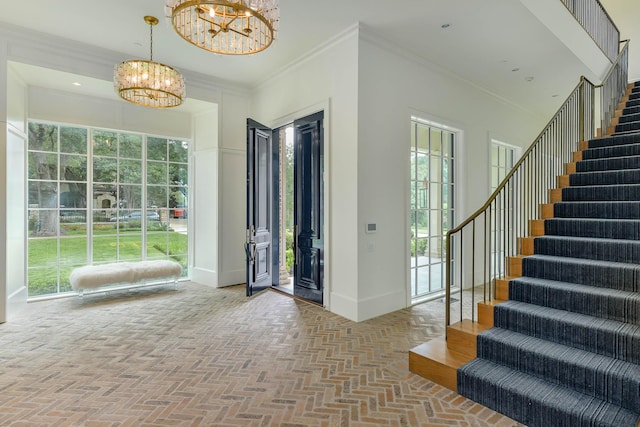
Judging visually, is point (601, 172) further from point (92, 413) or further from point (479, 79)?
point (92, 413)

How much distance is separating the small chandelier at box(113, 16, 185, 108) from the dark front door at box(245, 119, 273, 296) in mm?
1285

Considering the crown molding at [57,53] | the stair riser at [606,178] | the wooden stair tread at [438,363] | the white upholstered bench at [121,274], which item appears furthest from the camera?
the white upholstered bench at [121,274]

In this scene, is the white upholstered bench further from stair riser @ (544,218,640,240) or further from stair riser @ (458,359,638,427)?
stair riser @ (544,218,640,240)

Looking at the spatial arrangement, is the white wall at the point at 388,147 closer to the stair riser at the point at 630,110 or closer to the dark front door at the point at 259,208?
the dark front door at the point at 259,208

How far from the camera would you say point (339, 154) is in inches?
174

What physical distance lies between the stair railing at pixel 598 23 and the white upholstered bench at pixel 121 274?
286 inches

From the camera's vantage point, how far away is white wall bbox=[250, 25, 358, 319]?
13.8ft

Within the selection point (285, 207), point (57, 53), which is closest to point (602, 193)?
point (285, 207)

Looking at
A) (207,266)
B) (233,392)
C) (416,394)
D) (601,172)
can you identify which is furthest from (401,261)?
(207,266)

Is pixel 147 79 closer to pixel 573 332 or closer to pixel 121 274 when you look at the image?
pixel 121 274

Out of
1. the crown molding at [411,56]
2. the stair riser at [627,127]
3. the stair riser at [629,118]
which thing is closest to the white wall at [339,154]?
the crown molding at [411,56]

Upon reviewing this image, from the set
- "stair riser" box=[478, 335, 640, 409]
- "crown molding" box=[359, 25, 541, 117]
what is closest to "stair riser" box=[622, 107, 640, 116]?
"crown molding" box=[359, 25, 541, 117]

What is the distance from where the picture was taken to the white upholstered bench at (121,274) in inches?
195

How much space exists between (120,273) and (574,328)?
5739 mm
